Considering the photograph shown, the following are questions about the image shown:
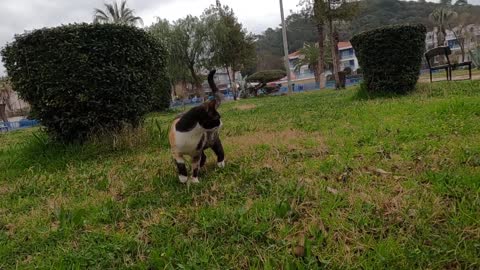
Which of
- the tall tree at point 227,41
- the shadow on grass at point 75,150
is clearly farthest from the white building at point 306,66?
the shadow on grass at point 75,150

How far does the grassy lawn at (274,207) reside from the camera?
6.96ft

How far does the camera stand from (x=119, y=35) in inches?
226

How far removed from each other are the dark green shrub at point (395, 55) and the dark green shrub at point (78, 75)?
18.2ft

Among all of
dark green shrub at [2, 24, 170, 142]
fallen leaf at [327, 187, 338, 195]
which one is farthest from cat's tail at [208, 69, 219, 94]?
dark green shrub at [2, 24, 170, 142]

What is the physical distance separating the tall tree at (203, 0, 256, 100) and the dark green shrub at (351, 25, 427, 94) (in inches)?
773

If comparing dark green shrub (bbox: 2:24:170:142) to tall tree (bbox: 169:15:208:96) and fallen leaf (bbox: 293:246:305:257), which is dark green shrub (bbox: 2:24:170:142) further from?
tall tree (bbox: 169:15:208:96)

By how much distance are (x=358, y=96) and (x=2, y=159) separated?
7706mm

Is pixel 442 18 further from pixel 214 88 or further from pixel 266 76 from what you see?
pixel 214 88

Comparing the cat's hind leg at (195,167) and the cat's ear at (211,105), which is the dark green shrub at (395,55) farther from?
the cat's ear at (211,105)

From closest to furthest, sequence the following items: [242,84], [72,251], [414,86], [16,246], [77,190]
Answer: [72,251] → [16,246] → [77,190] → [414,86] → [242,84]

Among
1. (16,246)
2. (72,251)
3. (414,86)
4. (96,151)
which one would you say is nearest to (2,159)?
(96,151)

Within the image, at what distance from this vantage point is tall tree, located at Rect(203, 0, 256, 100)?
2892 centimetres

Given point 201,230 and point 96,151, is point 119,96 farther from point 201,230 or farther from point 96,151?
point 201,230

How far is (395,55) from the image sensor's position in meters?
8.59
